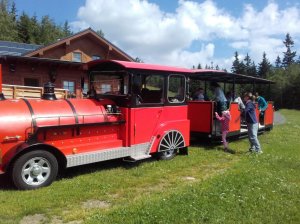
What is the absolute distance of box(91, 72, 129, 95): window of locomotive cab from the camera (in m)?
8.88

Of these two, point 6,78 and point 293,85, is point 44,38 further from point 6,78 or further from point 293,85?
point 6,78

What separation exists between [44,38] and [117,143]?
2754 inches

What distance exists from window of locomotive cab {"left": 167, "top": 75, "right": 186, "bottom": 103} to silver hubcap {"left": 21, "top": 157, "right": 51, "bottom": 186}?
12.7ft

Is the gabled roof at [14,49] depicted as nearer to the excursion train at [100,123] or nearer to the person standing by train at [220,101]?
the person standing by train at [220,101]

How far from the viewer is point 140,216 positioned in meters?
5.42

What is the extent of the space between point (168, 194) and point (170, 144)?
3271 mm

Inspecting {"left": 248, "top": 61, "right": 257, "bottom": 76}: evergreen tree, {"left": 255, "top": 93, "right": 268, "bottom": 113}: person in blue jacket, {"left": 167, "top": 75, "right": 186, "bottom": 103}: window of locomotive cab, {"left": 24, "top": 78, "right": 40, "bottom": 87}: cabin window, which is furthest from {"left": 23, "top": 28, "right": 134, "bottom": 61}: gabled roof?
{"left": 248, "top": 61, "right": 257, "bottom": 76}: evergreen tree

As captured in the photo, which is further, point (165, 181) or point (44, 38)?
point (44, 38)

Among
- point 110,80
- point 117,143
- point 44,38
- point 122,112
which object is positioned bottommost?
point 117,143

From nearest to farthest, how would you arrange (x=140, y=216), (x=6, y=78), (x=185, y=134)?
(x=140, y=216), (x=185, y=134), (x=6, y=78)

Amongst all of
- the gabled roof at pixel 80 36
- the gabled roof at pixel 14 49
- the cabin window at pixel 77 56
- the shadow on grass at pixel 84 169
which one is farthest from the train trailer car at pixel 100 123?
the gabled roof at pixel 14 49

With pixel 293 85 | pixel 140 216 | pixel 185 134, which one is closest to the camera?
pixel 140 216

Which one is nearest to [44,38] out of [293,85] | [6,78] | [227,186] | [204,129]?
[293,85]

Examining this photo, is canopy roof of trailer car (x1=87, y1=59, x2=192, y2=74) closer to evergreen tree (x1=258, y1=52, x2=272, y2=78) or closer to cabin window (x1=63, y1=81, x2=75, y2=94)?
cabin window (x1=63, y1=81, x2=75, y2=94)
